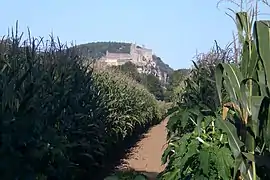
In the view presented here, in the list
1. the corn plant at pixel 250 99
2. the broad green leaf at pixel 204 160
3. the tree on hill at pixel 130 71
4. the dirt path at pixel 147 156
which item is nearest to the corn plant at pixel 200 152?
the broad green leaf at pixel 204 160

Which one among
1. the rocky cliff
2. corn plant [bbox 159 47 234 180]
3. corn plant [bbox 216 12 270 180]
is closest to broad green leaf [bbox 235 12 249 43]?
corn plant [bbox 216 12 270 180]

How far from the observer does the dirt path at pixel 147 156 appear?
42.8ft

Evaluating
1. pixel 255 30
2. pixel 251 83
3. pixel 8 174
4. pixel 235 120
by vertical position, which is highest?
pixel 255 30

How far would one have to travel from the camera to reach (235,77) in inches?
197

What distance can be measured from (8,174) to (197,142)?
1733 mm

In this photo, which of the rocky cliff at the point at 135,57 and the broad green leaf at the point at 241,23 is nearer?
the broad green leaf at the point at 241,23

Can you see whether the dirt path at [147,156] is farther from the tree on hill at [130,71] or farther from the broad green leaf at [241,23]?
the broad green leaf at [241,23]

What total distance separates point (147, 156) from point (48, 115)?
9.23 metres

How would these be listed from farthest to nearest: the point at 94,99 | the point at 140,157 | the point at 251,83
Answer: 1. the point at 140,157
2. the point at 94,99
3. the point at 251,83

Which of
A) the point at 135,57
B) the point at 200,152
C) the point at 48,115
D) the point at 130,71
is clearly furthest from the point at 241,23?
the point at 135,57

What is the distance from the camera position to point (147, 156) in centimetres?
1611

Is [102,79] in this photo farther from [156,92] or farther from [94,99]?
[156,92]

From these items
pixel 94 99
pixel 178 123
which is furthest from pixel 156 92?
pixel 178 123

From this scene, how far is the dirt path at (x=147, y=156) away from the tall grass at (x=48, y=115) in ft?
3.25
